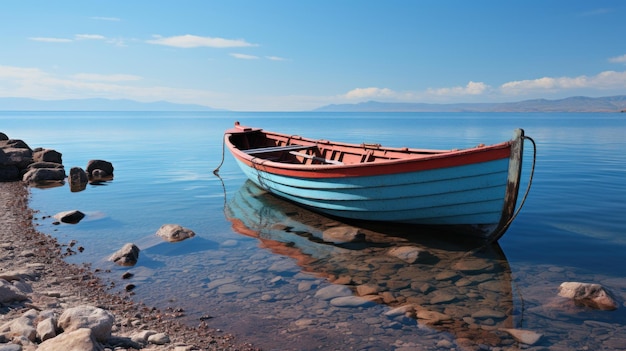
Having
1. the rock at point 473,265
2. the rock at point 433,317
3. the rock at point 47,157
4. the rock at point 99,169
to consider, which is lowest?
the rock at point 433,317

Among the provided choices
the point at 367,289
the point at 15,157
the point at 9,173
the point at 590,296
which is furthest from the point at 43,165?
the point at 590,296

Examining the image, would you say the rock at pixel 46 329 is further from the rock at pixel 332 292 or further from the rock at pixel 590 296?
the rock at pixel 590 296

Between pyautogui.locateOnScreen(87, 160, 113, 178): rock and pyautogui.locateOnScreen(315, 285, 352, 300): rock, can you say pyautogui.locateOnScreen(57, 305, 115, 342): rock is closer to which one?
pyautogui.locateOnScreen(315, 285, 352, 300): rock

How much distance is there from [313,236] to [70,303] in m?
5.96

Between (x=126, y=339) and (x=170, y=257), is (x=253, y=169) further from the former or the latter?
(x=126, y=339)

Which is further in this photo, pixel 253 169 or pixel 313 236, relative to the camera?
pixel 253 169

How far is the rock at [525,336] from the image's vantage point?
6.06 meters

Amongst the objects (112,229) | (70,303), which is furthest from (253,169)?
(70,303)

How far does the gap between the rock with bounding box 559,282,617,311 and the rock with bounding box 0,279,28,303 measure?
863 cm

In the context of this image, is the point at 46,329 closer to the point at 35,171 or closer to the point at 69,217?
the point at 69,217

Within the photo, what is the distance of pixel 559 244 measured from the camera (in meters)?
10.4

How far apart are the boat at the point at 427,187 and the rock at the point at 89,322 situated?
6378 millimetres

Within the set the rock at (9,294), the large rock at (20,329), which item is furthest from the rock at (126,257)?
the large rock at (20,329)

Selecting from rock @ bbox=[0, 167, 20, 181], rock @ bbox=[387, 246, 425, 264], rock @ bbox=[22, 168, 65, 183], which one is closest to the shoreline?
rock @ bbox=[387, 246, 425, 264]
